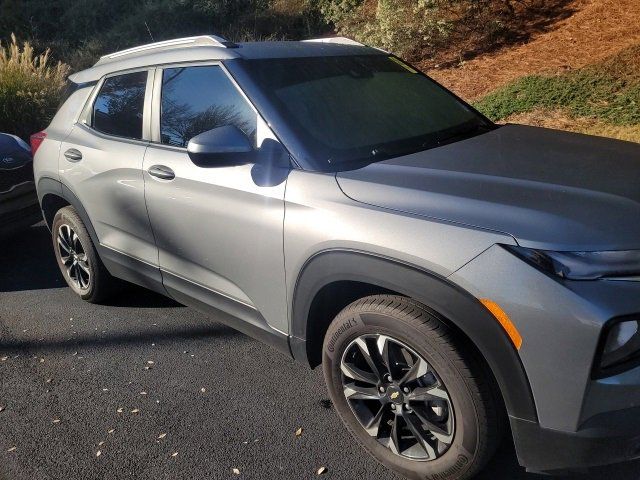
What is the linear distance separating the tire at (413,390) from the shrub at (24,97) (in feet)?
27.1

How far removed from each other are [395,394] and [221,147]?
1.32m

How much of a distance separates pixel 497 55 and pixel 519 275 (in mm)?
8186

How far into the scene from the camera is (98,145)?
4039 mm

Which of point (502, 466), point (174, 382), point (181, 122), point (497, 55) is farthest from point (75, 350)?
point (497, 55)

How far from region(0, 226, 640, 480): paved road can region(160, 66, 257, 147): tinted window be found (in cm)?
132

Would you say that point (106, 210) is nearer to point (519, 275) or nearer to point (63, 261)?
point (63, 261)

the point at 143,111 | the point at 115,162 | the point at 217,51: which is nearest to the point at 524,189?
the point at 217,51

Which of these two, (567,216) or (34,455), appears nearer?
(567,216)

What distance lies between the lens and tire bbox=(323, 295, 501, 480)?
2.31m

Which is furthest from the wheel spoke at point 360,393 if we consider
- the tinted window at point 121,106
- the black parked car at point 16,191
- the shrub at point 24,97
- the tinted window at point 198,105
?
the shrub at point 24,97

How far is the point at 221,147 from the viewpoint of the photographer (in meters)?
2.86

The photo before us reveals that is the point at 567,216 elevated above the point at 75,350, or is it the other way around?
the point at 567,216

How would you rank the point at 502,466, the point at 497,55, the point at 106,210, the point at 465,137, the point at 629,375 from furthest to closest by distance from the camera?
the point at 497,55 → the point at 106,210 → the point at 465,137 → the point at 502,466 → the point at 629,375

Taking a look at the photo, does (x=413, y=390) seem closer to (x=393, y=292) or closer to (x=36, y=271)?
(x=393, y=292)
